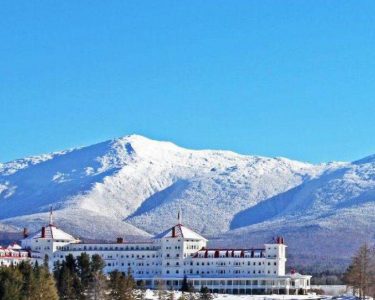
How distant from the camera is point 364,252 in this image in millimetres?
153250

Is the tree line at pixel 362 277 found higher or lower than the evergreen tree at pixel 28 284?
higher

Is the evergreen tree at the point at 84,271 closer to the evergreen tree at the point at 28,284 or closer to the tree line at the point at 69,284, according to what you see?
the tree line at the point at 69,284

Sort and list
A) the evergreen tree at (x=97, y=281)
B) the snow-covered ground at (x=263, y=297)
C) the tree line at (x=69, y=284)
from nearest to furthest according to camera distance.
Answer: the tree line at (x=69, y=284) → the evergreen tree at (x=97, y=281) → the snow-covered ground at (x=263, y=297)

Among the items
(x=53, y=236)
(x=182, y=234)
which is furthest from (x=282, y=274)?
(x=53, y=236)

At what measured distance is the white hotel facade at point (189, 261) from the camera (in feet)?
576

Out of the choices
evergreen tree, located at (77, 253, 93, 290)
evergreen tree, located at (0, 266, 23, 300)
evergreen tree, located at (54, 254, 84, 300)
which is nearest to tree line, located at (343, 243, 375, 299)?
evergreen tree, located at (77, 253, 93, 290)

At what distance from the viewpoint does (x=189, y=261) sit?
181 meters

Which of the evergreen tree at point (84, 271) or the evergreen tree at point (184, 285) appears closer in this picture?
the evergreen tree at point (84, 271)

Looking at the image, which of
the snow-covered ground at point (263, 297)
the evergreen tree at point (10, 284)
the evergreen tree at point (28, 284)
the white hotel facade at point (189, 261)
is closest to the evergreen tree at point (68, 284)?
the evergreen tree at point (28, 284)

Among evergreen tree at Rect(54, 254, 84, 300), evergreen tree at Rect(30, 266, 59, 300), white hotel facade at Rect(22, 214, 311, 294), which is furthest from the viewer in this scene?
white hotel facade at Rect(22, 214, 311, 294)

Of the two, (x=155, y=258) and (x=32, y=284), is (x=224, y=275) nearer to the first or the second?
(x=155, y=258)

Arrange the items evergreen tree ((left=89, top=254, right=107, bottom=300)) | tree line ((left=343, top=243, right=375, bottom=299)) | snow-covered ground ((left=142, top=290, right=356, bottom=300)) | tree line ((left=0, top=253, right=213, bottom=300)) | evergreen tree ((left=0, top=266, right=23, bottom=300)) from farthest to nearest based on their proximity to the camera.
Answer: snow-covered ground ((left=142, top=290, right=356, bottom=300))
tree line ((left=343, top=243, right=375, bottom=299))
evergreen tree ((left=89, top=254, right=107, bottom=300))
tree line ((left=0, top=253, right=213, bottom=300))
evergreen tree ((left=0, top=266, right=23, bottom=300))

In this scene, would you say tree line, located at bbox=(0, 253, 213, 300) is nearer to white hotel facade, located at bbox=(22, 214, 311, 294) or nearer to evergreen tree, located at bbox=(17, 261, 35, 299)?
evergreen tree, located at bbox=(17, 261, 35, 299)

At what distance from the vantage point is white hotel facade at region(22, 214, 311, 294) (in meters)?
176
